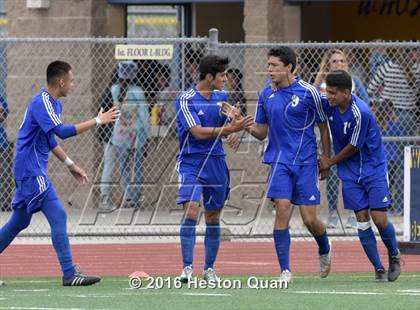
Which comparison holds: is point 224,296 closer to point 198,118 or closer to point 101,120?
point 101,120

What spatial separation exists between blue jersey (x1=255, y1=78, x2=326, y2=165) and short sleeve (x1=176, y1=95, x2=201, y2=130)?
686mm

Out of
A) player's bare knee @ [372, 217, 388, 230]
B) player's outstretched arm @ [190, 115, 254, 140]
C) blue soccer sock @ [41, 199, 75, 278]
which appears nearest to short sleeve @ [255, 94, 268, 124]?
player's outstretched arm @ [190, 115, 254, 140]

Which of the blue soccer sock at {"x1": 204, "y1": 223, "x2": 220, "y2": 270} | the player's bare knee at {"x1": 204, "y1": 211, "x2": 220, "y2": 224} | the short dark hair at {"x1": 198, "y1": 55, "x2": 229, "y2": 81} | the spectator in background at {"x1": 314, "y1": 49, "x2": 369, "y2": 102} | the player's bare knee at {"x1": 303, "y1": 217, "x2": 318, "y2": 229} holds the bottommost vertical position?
the blue soccer sock at {"x1": 204, "y1": 223, "x2": 220, "y2": 270}

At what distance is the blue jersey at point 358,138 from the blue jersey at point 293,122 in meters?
0.19

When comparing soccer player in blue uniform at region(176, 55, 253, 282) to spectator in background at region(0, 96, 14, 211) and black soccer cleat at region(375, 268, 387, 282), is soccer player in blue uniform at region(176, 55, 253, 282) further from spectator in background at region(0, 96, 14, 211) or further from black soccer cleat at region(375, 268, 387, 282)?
spectator in background at region(0, 96, 14, 211)

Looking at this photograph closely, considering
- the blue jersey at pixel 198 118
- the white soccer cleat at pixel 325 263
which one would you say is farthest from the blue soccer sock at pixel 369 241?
the blue jersey at pixel 198 118

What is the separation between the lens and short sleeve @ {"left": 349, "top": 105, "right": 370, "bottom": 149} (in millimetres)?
13758

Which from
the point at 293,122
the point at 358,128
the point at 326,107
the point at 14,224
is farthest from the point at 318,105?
the point at 14,224

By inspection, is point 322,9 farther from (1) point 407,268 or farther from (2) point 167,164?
(1) point 407,268

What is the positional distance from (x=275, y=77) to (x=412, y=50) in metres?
7.21

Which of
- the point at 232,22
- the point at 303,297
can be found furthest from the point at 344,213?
the point at 303,297

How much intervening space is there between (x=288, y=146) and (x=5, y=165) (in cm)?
781

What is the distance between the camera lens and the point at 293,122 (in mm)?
13781

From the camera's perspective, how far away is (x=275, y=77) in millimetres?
13766
